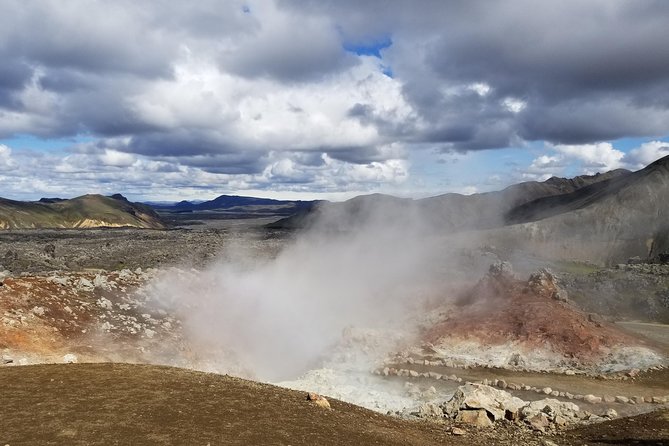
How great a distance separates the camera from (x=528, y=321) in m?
33.6

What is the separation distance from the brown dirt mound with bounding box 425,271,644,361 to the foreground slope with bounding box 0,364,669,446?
14.4m

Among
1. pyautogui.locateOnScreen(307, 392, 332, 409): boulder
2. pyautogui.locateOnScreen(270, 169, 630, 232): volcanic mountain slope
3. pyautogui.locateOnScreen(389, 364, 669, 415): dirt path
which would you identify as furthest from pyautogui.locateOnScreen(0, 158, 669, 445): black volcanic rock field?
pyautogui.locateOnScreen(270, 169, 630, 232): volcanic mountain slope

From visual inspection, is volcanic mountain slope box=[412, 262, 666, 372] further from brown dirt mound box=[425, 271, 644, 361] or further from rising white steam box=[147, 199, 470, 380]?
rising white steam box=[147, 199, 470, 380]

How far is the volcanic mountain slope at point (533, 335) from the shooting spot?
98.2ft

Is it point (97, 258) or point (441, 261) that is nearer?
point (441, 261)

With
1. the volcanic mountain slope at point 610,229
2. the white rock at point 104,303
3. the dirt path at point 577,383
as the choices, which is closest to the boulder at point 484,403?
the dirt path at point 577,383

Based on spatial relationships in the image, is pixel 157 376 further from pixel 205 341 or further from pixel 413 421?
pixel 205 341

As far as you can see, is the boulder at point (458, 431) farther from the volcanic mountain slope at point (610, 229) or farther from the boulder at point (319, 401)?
the volcanic mountain slope at point (610, 229)

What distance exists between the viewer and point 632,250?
10819cm

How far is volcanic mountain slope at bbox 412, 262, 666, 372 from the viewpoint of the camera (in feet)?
98.2

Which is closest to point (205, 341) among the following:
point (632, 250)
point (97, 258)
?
point (97, 258)

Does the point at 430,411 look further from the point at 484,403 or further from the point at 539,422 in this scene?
the point at 539,422

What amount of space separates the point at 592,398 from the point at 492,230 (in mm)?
95525

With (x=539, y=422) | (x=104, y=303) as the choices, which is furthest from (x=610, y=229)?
(x=104, y=303)
